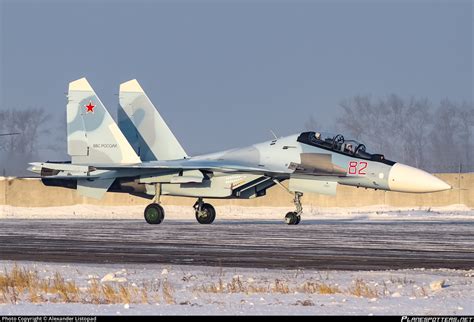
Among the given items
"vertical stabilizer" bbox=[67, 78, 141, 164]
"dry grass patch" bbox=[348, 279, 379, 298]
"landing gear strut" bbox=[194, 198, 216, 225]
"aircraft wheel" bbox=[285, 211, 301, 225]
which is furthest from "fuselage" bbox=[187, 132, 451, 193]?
"dry grass patch" bbox=[348, 279, 379, 298]

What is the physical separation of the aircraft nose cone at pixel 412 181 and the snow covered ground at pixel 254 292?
12.9 m

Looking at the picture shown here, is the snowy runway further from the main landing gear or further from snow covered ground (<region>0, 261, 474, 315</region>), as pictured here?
the main landing gear

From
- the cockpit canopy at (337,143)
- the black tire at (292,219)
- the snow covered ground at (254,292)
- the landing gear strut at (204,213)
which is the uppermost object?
the cockpit canopy at (337,143)

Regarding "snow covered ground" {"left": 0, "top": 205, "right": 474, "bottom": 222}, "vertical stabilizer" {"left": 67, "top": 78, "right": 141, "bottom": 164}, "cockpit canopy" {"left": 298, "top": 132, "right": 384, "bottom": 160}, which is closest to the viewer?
"cockpit canopy" {"left": 298, "top": 132, "right": 384, "bottom": 160}

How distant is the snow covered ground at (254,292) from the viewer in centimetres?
994

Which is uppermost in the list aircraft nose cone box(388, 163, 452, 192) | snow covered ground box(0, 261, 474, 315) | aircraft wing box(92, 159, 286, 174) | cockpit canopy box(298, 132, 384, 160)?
cockpit canopy box(298, 132, 384, 160)

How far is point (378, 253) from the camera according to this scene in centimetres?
1688

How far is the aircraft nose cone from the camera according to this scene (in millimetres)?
26156

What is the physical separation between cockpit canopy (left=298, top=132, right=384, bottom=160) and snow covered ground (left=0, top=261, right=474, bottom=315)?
44.3 feet

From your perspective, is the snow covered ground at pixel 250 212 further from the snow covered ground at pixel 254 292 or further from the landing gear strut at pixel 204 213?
the snow covered ground at pixel 254 292

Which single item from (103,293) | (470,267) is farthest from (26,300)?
(470,267)

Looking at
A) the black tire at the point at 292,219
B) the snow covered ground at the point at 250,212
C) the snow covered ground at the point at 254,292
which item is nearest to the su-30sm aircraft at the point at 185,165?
the black tire at the point at 292,219

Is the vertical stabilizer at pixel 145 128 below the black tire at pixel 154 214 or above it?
above

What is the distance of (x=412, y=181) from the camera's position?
26219mm
